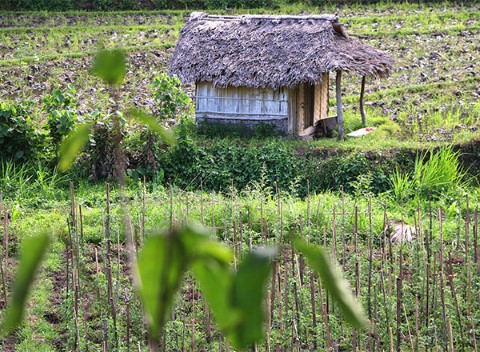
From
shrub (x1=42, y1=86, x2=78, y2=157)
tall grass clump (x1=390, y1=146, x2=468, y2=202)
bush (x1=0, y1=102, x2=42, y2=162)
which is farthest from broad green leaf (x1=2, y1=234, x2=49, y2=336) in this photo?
bush (x1=0, y1=102, x2=42, y2=162)

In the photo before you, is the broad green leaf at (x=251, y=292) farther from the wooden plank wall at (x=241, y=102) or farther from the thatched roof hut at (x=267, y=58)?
the wooden plank wall at (x=241, y=102)

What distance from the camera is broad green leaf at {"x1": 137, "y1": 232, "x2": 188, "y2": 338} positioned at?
44 centimetres

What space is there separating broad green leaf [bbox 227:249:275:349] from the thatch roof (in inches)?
450

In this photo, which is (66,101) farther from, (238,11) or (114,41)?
(238,11)

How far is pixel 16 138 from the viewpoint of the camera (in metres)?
10.5

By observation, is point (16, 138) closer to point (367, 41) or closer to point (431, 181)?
point (431, 181)

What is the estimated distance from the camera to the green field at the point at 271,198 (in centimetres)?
516

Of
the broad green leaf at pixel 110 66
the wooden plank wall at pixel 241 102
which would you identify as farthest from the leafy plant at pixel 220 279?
the wooden plank wall at pixel 241 102

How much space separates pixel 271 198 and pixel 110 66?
9407mm

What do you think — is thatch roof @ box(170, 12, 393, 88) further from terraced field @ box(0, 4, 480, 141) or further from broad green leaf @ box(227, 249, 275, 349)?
broad green leaf @ box(227, 249, 275, 349)

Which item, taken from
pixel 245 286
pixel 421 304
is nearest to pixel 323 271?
pixel 245 286

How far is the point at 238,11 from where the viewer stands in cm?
1970

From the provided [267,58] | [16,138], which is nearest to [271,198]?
[267,58]

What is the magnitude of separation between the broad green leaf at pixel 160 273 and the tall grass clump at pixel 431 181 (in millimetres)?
8838
